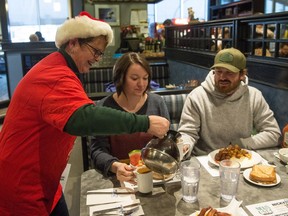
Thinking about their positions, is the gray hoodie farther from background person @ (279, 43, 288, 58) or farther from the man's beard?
background person @ (279, 43, 288, 58)

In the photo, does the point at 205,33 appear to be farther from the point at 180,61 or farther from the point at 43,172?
the point at 43,172

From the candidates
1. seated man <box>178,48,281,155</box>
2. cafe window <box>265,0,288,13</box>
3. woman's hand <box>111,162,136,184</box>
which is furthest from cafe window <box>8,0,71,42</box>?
woman's hand <box>111,162,136,184</box>

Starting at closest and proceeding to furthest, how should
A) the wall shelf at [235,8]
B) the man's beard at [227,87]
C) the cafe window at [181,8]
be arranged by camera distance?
the man's beard at [227,87] < the wall shelf at [235,8] < the cafe window at [181,8]

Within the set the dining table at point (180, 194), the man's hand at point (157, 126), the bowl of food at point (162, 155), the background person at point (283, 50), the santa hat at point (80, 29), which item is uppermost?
the santa hat at point (80, 29)

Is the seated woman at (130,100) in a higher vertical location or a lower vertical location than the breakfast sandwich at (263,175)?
higher

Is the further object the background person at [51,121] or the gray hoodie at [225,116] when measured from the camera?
the gray hoodie at [225,116]

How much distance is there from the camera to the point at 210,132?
1.83m

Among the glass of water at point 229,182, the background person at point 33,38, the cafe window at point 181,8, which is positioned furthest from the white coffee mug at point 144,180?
the cafe window at point 181,8

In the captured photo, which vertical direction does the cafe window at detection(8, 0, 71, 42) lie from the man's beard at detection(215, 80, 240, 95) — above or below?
above

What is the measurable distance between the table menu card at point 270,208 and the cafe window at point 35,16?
4.72 m

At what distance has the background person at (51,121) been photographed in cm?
94

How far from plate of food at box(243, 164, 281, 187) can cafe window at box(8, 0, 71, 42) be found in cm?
455

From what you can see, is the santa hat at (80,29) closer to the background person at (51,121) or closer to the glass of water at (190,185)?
the background person at (51,121)

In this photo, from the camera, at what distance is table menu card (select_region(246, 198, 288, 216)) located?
3.32 feet
